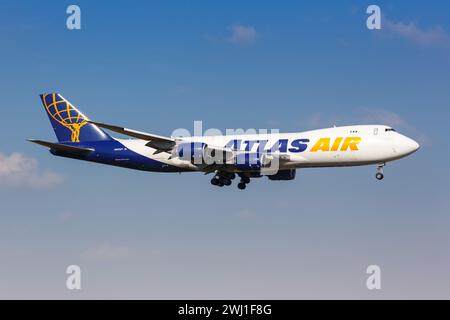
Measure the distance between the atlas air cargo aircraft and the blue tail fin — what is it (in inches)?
63.7

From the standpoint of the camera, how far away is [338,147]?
62094 millimetres

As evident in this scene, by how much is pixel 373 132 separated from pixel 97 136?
2440cm

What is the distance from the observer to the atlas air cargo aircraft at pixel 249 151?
62.0m

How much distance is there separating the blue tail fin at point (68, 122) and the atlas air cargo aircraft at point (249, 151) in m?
1.62

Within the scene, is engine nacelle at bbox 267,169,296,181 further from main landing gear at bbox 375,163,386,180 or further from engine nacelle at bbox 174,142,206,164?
main landing gear at bbox 375,163,386,180

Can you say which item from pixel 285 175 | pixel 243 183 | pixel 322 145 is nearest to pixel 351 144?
pixel 322 145

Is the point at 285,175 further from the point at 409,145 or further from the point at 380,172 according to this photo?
the point at 409,145

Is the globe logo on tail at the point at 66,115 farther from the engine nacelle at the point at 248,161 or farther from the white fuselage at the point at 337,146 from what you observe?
the engine nacelle at the point at 248,161

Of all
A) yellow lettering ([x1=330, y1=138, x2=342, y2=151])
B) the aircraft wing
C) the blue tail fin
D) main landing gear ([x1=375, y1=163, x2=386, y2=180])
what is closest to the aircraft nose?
main landing gear ([x1=375, y1=163, x2=386, y2=180])

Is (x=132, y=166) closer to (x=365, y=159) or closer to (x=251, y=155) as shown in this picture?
(x=251, y=155)

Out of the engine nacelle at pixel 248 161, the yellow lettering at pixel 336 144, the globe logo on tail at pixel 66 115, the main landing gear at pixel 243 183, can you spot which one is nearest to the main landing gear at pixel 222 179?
the main landing gear at pixel 243 183

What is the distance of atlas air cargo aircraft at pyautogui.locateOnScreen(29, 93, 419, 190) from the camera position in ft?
204

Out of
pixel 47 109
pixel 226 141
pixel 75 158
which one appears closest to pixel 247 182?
pixel 226 141

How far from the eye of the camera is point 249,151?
212 ft
